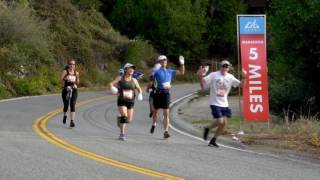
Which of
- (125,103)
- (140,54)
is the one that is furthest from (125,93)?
(140,54)

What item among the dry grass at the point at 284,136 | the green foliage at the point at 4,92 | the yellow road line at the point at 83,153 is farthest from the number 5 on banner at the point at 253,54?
the green foliage at the point at 4,92

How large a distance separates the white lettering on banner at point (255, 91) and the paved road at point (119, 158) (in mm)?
2018

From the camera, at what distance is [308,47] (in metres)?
22.7

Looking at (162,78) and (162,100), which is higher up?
(162,78)

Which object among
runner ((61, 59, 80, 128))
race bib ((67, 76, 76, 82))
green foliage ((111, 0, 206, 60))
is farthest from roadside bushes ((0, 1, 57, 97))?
green foliage ((111, 0, 206, 60))

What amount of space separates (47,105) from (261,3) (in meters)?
48.9

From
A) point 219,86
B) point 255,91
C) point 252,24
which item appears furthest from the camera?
point 255,91

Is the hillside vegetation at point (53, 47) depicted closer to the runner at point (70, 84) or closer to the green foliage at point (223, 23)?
the green foliage at point (223, 23)

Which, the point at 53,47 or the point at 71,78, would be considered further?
the point at 53,47

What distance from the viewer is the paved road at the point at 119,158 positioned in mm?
9688

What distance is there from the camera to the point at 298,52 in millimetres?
23266

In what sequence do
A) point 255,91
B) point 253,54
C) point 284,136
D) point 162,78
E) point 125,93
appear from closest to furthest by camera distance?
point 125,93 < point 284,136 < point 162,78 < point 253,54 < point 255,91

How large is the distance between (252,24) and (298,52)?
8.02 m

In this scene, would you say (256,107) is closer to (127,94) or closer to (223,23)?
(127,94)
